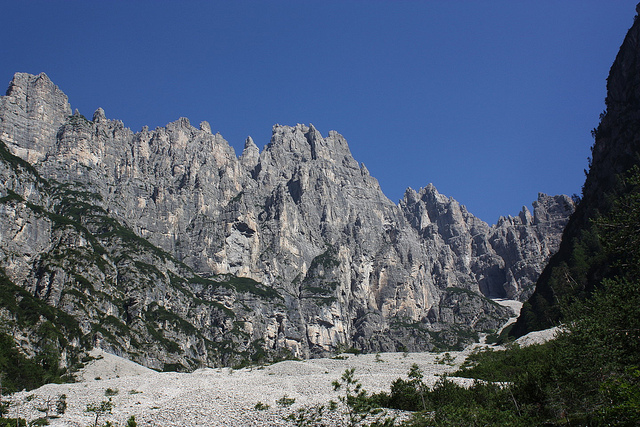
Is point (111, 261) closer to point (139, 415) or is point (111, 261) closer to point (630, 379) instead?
point (139, 415)

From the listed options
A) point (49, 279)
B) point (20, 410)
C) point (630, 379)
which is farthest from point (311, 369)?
point (49, 279)

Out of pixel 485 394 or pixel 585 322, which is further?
pixel 485 394

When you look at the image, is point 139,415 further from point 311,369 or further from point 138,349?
point 138,349

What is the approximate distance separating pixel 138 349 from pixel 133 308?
25.7 metres

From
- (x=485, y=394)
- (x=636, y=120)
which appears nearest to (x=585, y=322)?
(x=485, y=394)

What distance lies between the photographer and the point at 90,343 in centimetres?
13662

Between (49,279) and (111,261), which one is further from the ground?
(111,261)

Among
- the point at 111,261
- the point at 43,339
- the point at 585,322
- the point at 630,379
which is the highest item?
the point at 111,261

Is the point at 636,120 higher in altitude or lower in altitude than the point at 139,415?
higher

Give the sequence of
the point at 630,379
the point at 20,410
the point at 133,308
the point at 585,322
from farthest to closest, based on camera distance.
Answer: the point at 133,308, the point at 20,410, the point at 585,322, the point at 630,379

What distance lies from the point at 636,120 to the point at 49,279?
18761cm

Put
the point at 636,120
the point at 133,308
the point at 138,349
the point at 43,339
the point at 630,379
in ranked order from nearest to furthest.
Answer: the point at 630,379 < the point at 43,339 < the point at 636,120 < the point at 138,349 < the point at 133,308

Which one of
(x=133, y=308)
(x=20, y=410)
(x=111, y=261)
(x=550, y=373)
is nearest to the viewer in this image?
(x=550, y=373)

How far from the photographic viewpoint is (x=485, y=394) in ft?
146
